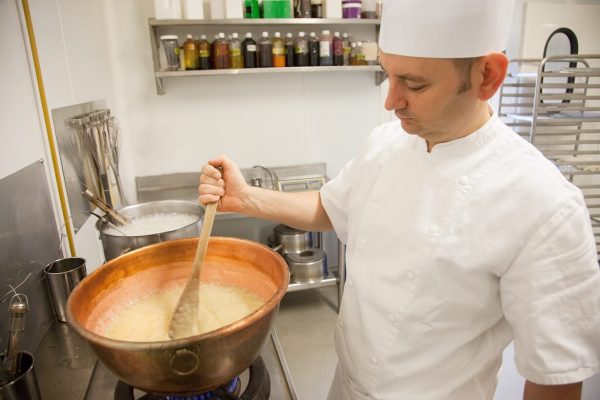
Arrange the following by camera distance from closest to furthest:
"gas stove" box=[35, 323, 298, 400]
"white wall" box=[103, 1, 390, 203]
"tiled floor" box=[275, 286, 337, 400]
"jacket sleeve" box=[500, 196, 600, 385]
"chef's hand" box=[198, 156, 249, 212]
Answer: "jacket sleeve" box=[500, 196, 600, 385], "gas stove" box=[35, 323, 298, 400], "chef's hand" box=[198, 156, 249, 212], "tiled floor" box=[275, 286, 337, 400], "white wall" box=[103, 1, 390, 203]

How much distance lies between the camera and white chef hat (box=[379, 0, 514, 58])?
724 mm

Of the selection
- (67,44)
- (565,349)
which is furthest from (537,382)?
(67,44)

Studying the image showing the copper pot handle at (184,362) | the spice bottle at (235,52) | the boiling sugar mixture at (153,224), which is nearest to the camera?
the copper pot handle at (184,362)

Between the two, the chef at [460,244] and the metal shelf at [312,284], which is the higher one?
the chef at [460,244]

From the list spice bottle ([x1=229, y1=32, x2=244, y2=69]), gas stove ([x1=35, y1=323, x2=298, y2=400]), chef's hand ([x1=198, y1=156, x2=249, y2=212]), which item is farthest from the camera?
spice bottle ([x1=229, y1=32, x2=244, y2=69])

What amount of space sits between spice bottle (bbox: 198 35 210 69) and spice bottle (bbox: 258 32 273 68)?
0.29m

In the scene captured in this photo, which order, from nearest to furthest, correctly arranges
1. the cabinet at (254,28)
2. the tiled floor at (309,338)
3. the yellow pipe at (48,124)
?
the yellow pipe at (48,124)
the tiled floor at (309,338)
the cabinet at (254,28)

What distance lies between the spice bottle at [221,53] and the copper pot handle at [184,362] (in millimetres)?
2018

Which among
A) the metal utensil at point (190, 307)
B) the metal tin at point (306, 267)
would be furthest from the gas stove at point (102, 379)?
the metal tin at point (306, 267)

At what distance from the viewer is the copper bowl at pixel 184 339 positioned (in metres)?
0.56

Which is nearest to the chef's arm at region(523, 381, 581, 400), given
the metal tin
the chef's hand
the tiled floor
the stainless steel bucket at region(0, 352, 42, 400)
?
the chef's hand

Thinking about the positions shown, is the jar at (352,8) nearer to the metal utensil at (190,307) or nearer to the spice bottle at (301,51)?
the spice bottle at (301,51)

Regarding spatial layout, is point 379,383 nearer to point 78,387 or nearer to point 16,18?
point 78,387

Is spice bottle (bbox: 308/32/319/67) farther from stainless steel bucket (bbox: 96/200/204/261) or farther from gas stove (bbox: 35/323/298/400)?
gas stove (bbox: 35/323/298/400)
